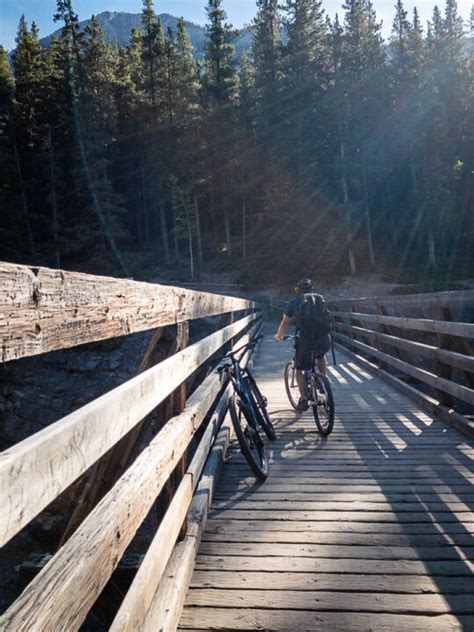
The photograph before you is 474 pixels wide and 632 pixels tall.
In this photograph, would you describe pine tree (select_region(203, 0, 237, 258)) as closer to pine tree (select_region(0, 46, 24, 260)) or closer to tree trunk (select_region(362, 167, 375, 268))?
tree trunk (select_region(362, 167, 375, 268))

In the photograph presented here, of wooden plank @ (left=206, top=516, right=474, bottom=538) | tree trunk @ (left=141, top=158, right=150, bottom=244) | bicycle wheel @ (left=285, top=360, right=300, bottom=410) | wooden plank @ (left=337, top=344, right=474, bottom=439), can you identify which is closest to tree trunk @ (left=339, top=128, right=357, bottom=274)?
tree trunk @ (left=141, top=158, right=150, bottom=244)

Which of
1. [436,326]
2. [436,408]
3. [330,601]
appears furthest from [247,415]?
[436,408]

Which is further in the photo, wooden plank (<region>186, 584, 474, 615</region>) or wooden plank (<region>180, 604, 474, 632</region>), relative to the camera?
wooden plank (<region>186, 584, 474, 615</region>)

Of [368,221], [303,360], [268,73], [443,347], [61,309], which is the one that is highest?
[268,73]

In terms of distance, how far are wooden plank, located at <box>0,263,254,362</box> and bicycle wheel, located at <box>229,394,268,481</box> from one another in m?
1.89

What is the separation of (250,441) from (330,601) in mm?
1762

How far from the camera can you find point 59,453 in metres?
1.11

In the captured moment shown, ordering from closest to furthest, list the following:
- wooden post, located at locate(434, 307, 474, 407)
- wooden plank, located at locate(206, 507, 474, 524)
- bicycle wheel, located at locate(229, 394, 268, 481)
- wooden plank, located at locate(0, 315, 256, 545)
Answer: wooden plank, located at locate(0, 315, 256, 545), wooden plank, located at locate(206, 507, 474, 524), bicycle wheel, located at locate(229, 394, 268, 481), wooden post, located at locate(434, 307, 474, 407)

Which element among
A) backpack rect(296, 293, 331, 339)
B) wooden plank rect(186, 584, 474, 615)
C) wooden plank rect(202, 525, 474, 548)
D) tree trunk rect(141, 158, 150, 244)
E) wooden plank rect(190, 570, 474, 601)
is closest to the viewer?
wooden plank rect(186, 584, 474, 615)

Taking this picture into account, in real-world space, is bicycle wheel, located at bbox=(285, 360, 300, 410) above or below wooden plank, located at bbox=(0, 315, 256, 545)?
below

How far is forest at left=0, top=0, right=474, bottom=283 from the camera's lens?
3369cm

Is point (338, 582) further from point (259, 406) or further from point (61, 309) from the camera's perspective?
point (259, 406)

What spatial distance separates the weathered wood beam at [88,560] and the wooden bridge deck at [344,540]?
1.00m

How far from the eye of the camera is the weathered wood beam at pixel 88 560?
0.98 m
